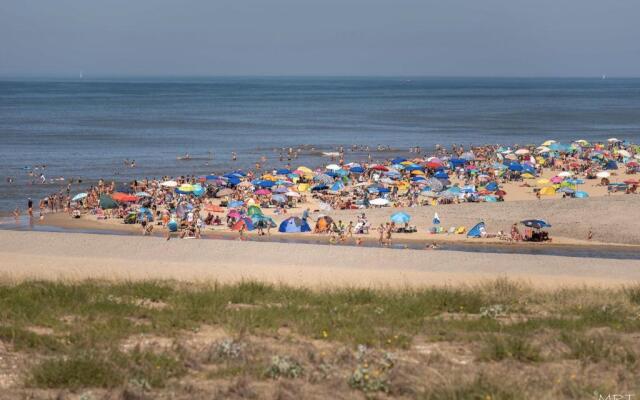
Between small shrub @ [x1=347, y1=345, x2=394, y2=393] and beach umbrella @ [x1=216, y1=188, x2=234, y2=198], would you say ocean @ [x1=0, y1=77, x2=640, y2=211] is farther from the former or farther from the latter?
small shrub @ [x1=347, y1=345, x2=394, y2=393]

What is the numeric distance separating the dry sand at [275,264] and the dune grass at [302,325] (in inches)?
107

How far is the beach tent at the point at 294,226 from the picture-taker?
2666 centimetres

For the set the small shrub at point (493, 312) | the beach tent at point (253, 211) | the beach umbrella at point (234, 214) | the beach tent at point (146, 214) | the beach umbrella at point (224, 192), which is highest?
the small shrub at point (493, 312)

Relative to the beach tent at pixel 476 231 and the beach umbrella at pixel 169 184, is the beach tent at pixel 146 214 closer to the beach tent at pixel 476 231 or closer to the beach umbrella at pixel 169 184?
the beach umbrella at pixel 169 184

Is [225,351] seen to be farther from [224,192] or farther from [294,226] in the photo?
[224,192]

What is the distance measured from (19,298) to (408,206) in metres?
20.0

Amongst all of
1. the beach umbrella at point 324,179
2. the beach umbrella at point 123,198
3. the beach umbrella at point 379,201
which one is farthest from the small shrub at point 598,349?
the beach umbrella at point 324,179

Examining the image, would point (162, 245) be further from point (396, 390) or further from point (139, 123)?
point (139, 123)

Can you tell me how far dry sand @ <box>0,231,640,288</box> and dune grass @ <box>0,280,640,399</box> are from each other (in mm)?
2715

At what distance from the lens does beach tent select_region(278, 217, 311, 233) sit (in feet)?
87.5

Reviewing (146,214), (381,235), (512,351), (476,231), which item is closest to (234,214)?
(146,214)

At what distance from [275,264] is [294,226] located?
6.67m

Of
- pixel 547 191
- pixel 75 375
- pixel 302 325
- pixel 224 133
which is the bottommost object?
pixel 224 133

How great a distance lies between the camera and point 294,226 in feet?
87.8
